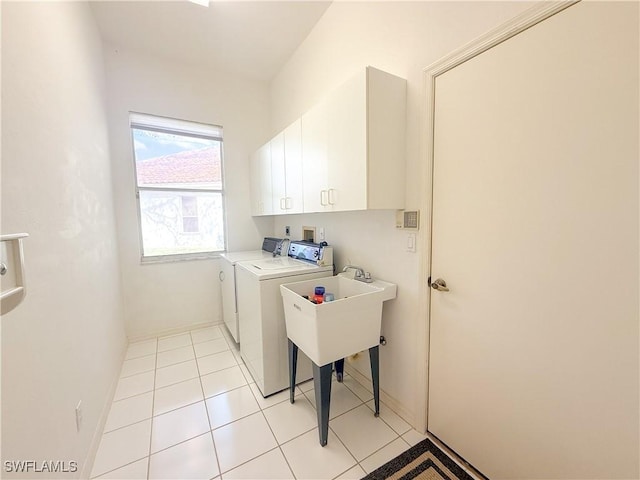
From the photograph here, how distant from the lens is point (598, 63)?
2.87 feet

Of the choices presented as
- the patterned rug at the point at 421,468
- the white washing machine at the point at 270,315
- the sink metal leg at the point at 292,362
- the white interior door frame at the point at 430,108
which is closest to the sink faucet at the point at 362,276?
the white washing machine at the point at 270,315

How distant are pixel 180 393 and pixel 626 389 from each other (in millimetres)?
2470

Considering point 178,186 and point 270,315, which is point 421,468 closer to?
point 270,315

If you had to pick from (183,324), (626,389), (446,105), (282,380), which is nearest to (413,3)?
(446,105)

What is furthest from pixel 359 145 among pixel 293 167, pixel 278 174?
pixel 278 174

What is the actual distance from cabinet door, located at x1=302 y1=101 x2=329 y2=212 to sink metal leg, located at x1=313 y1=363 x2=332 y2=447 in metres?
1.00

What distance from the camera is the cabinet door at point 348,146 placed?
1.41 m

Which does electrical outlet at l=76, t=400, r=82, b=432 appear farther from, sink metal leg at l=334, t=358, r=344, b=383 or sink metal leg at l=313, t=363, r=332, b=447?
sink metal leg at l=334, t=358, r=344, b=383

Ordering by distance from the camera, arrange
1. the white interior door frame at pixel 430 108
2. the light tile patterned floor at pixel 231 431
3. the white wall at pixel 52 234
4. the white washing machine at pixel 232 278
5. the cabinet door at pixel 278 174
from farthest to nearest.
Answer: the white washing machine at pixel 232 278 → the cabinet door at pixel 278 174 → the light tile patterned floor at pixel 231 431 → the white interior door frame at pixel 430 108 → the white wall at pixel 52 234

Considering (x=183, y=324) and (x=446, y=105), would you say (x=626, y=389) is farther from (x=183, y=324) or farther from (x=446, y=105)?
(x=183, y=324)

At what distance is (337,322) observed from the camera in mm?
1466

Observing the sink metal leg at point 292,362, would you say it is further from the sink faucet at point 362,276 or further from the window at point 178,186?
the window at point 178,186

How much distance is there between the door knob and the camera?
1406 millimetres

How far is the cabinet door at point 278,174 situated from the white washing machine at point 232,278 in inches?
19.7
